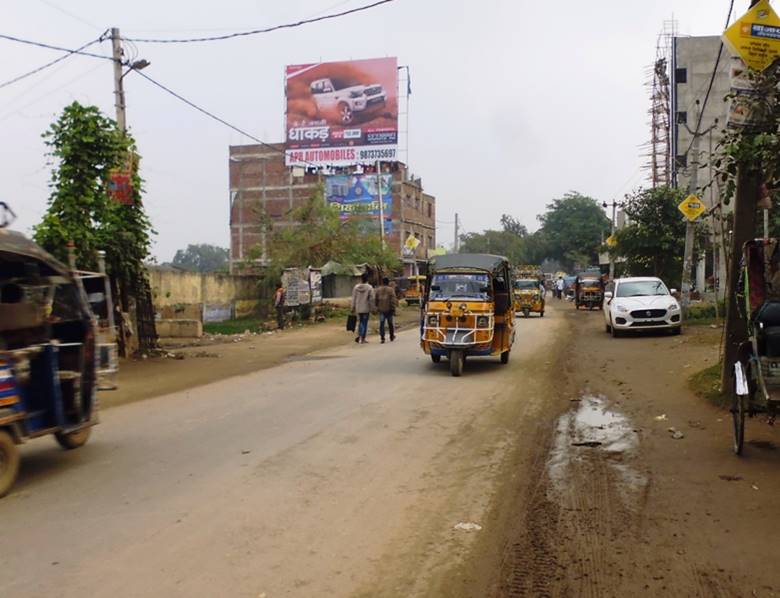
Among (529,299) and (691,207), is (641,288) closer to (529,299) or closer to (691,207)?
(691,207)

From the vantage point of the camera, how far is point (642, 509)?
5.67 meters

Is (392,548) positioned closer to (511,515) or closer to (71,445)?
(511,515)

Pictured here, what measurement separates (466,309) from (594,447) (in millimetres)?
6329

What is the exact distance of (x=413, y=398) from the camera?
440 inches

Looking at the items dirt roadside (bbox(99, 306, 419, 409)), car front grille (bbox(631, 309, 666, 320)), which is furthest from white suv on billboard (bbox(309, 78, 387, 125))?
car front grille (bbox(631, 309, 666, 320))

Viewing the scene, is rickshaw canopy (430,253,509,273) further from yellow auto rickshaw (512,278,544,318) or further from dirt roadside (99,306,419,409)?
yellow auto rickshaw (512,278,544,318)

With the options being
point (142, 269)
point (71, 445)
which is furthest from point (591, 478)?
point (142, 269)

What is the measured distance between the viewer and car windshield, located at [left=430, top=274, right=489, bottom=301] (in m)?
14.5

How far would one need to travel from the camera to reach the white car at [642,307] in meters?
20.5

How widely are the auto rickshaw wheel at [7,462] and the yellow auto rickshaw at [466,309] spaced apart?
28.5ft

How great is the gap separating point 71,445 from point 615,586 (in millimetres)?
6019

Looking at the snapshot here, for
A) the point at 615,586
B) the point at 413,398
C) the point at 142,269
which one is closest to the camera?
the point at 615,586

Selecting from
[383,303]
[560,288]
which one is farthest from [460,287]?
[560,288]

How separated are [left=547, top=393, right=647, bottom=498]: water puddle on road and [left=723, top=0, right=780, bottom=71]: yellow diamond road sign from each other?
4.46 meters
